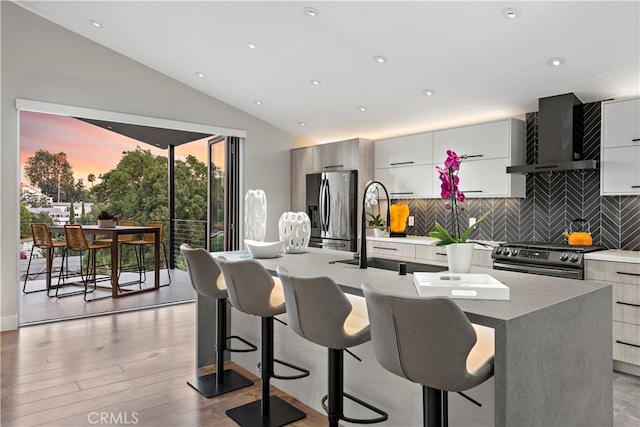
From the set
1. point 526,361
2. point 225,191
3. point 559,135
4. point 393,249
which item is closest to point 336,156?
point 393,249

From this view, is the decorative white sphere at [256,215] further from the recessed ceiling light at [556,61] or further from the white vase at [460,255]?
the recessed ceiling light at [556,61]

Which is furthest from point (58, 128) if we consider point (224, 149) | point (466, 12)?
point (466, 12)

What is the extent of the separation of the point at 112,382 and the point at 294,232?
5.57ft

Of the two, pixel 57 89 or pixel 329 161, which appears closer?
pixel 57 89

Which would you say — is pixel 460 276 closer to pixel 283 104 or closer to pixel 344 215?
pixel 344 215

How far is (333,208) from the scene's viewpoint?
5688 mm

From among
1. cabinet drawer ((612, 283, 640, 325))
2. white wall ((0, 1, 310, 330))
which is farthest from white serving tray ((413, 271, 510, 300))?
white wall ((0, 1, 310, 330))

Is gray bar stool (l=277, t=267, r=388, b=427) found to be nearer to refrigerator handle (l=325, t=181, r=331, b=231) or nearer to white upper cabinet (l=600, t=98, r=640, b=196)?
white upper cabinet (l=600, t=98, r=640, b=196)

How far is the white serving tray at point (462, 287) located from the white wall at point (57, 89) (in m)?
4.40

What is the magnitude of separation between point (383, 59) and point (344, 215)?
2.18m

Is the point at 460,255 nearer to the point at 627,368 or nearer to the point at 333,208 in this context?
the point at 627,368

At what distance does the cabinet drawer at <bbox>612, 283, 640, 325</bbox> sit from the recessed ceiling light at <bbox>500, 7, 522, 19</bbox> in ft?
7.03

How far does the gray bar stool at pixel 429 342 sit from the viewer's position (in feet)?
4.46

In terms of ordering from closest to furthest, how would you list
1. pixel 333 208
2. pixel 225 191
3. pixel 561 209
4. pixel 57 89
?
pixel 561 209
pixel 57 89
pixel 333 208
pixel 225 191
